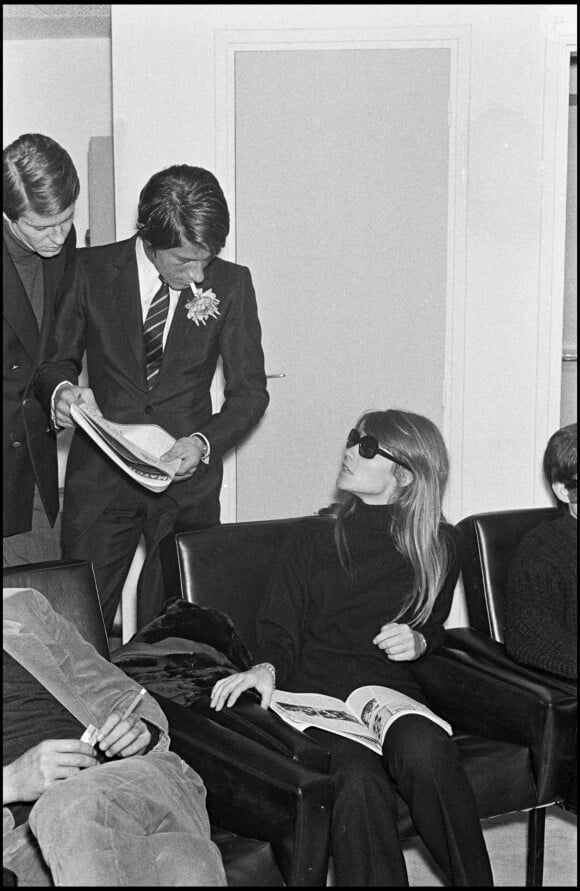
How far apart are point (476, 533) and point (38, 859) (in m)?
1.29

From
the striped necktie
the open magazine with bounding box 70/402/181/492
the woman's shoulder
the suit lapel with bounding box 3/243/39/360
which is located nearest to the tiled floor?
the woman's shoulder

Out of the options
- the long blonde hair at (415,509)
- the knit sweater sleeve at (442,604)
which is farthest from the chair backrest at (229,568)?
the knit sweater sleeve at (442,604)

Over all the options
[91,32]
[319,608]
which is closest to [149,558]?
[319,608]

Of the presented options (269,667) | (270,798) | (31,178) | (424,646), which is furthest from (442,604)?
(31,178)

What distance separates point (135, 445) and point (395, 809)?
40.0 inches

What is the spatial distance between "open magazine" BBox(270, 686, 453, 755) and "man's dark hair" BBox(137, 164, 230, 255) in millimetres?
1043

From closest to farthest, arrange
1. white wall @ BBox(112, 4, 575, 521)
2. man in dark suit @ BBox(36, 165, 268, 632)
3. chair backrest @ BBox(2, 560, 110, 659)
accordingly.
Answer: chair backrest @ BBox(2, 560, 110, 659) → man in dark suit @ BBox(36, 165, 268, 632) → white wall @ BBox(112, 4, 575, 521)

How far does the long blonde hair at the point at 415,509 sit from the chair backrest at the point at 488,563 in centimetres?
24

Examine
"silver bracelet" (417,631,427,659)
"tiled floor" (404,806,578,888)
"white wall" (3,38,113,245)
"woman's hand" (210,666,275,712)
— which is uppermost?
"white wall" (3,38,113,245)

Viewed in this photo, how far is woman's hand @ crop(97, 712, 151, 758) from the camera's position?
1720 mm

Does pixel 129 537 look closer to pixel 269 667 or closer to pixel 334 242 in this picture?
pixel 269 667

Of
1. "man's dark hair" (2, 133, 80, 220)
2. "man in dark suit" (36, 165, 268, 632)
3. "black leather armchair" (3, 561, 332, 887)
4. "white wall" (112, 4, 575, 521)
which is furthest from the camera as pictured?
"white wall" (112, 4, 575, 521)

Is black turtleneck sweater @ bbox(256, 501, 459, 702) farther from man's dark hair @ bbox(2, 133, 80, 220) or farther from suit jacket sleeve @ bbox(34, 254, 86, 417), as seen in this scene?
man's dark hair @ bbox(2, 133, 80, 220)

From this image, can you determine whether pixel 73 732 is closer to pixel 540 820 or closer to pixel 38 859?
pixel 38 859
